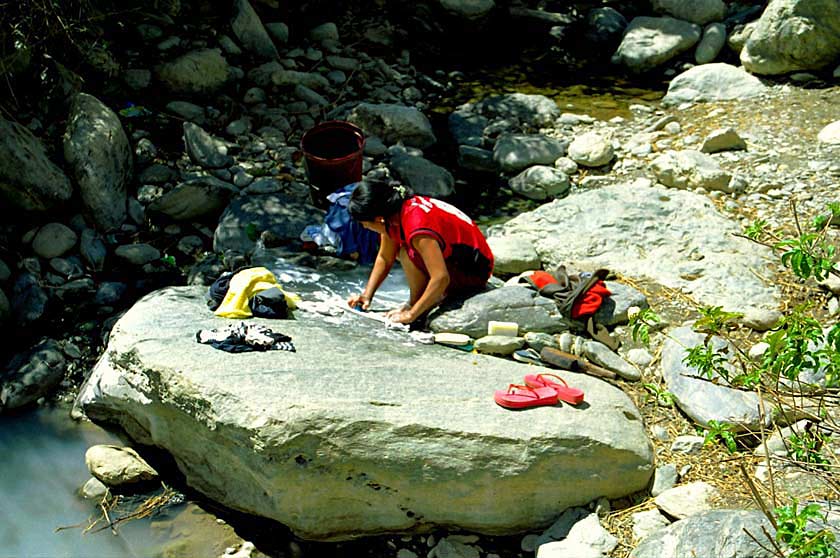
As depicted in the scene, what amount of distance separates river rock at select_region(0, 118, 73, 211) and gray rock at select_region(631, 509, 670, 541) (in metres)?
4.99

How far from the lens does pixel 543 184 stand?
7418 millimetres

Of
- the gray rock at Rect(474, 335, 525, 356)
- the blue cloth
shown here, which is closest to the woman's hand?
the blue cloth

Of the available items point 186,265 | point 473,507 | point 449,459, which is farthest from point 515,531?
point 186,265

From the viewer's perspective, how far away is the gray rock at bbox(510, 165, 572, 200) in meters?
7.42

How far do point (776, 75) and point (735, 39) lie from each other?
858mm

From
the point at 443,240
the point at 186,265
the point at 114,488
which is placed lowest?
the point at 114,488

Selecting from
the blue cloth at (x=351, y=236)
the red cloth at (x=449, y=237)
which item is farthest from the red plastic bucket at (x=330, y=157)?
the red cloth at (x=449, y=237)

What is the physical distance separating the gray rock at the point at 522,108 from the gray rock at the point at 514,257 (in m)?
2.68

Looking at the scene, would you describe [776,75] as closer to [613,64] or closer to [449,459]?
[613,64]

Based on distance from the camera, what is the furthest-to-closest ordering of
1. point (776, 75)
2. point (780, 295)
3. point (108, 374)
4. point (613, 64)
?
point (613, 64), point (776, 75), point (780, 295), point (108, 374)

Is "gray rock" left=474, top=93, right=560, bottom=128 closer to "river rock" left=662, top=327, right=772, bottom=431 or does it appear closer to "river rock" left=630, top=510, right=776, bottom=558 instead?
"river rock" left=662, top=327, right=772, bottom=431

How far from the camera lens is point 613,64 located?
9836mm

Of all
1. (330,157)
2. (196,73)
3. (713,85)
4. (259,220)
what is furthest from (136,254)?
(713,85)

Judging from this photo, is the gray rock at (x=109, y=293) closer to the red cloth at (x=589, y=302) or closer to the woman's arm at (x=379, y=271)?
the woman's arm at (x=379, y=271)
